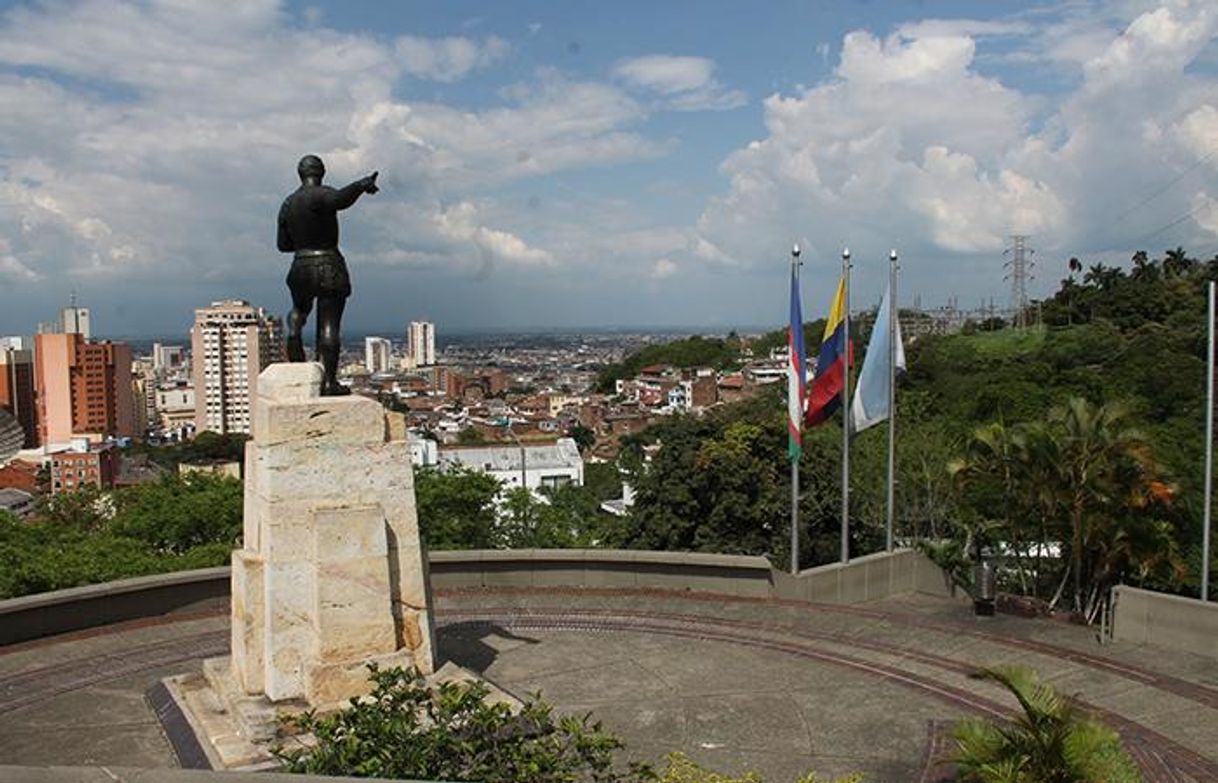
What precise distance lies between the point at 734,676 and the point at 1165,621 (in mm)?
5027

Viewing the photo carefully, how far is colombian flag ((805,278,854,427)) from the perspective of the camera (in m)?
14.1

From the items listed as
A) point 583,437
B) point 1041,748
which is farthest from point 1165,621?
point 583,437

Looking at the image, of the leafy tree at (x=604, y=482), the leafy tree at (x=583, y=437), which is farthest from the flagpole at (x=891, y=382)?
the leafy tree at (x=583, y=437)

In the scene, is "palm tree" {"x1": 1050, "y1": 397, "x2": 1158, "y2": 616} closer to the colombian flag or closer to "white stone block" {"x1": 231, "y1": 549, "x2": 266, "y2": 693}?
the colombian flag

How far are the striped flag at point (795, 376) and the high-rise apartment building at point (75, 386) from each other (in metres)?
107

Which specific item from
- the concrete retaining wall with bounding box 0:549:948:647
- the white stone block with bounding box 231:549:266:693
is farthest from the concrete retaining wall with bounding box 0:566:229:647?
the white stone block with bounding box 231:549:266:693

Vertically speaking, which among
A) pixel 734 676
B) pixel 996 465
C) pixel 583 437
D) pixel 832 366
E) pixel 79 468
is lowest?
pixel 583 437

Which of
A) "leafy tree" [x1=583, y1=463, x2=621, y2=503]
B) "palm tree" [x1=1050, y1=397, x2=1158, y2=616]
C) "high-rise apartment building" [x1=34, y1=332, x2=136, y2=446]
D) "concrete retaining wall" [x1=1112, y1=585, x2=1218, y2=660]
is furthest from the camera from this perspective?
"high-rise apartment building" [x1=34, y1=332, x2=136, y2=446]

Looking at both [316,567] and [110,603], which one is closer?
[316,567]

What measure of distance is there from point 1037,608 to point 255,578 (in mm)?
9460

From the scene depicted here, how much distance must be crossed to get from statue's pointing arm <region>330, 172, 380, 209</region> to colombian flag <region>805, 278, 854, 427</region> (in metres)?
6.78

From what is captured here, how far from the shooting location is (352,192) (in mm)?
9945

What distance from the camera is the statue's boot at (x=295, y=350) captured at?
10.3m

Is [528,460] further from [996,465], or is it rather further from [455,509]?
[996,465]
